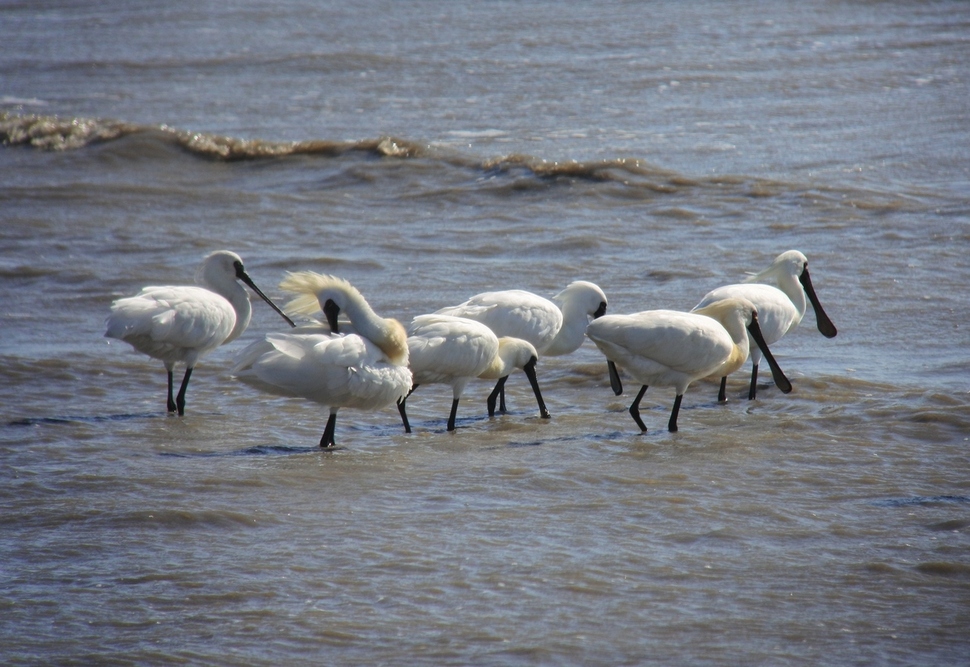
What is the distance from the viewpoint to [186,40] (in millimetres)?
31516

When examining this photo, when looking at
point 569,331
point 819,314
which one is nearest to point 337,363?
point 569,331

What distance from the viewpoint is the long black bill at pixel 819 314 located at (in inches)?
384

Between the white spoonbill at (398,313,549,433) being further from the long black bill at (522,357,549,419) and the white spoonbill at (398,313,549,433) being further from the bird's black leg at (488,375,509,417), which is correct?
the bird's black leg at (488,375,509,417)

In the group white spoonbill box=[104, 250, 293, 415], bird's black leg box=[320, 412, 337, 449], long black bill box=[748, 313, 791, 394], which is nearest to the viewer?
bird's black leg box=[320, 412, 337, 449]

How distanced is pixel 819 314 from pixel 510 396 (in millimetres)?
2702

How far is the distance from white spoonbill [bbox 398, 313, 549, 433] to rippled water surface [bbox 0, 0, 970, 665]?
35 cm

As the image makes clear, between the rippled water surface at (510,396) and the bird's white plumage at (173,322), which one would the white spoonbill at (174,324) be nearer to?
the bird's white plumage at (173,322)

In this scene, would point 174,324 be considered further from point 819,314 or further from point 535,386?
point 819,314

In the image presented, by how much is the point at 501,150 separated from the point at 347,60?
31.6ft

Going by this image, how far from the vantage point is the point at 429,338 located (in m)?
7.96

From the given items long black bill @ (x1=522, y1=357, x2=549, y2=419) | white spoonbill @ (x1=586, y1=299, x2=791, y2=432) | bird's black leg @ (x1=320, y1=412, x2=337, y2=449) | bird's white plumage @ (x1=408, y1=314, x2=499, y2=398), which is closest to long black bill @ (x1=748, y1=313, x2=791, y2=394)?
white spoonbill @ (x1=586, y1=299, x2=791, y2=432)

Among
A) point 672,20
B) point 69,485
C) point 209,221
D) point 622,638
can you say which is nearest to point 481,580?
point 622,638

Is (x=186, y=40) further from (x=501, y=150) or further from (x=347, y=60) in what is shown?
(x=501, y=150)

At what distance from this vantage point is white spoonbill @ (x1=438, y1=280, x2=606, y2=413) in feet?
29.1
